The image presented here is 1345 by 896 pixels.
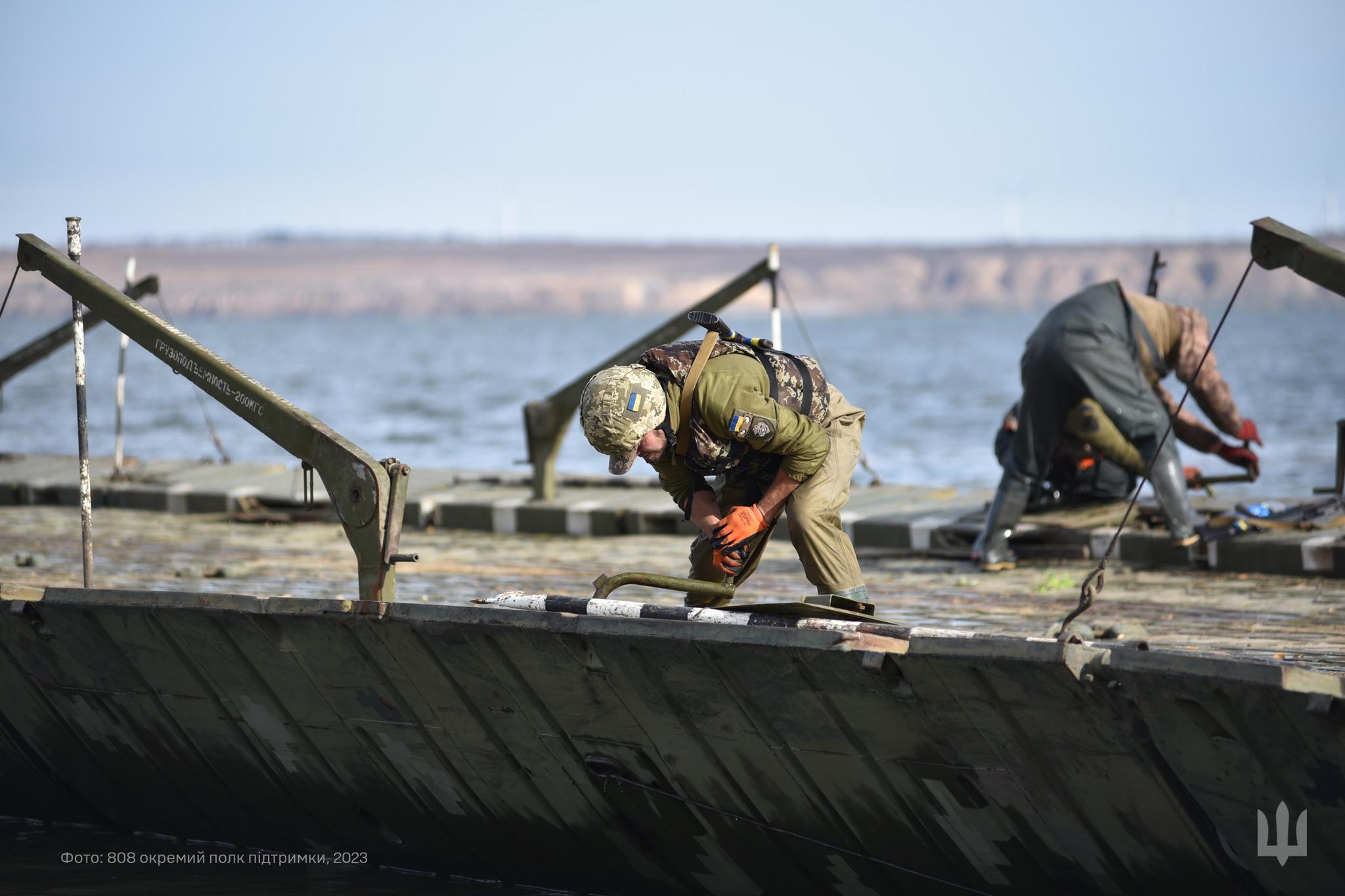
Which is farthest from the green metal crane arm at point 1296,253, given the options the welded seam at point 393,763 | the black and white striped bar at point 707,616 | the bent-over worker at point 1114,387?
the bent-over worker at point 1114,387

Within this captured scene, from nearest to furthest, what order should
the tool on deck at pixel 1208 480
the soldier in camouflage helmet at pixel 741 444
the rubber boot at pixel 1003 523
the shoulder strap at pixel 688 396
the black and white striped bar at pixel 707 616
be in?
the black and white striped bar at pixel 707 616 → the soldier in camouflage helmet at pixel 741 444 → the shoulder strap at pixel 688 396 → the rubber boot at pixel 1003 523 → the tool on deck at pixel 1208 480

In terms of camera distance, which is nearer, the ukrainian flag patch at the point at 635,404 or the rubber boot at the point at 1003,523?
the ukrainian flag patch at the point at 635,404

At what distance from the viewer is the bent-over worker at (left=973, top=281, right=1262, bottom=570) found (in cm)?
1019

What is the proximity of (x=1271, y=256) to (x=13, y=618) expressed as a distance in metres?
5.28

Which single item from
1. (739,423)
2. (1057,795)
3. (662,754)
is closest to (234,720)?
(662,754)

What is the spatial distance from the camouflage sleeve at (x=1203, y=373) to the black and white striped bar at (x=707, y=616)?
5554 mm

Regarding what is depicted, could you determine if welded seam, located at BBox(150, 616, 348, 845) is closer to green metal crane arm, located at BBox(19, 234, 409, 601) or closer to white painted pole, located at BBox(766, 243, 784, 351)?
green metal crane arm, located at BBox(19, 234, 409, 601)

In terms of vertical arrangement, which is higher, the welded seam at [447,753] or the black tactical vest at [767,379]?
the black tactical vest at [767,379]

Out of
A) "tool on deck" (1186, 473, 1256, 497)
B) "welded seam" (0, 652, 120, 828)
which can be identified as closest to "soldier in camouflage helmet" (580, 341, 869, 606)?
"welded seam" (0, 652, 120, 828)

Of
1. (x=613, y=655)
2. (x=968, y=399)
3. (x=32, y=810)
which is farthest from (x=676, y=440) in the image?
(x=968, y=399)

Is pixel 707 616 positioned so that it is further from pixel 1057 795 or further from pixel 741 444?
pixel 1057 795

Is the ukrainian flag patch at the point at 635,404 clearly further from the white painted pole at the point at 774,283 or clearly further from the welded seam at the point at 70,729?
the white painted pole at the point at 774,283

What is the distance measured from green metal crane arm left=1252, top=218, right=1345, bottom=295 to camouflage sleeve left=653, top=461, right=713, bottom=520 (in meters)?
2.23

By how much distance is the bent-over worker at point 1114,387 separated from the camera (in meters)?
10.2
